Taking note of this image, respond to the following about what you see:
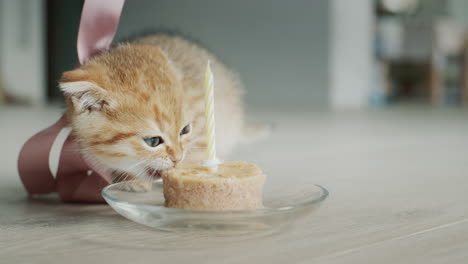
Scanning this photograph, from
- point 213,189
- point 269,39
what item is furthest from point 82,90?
point 269,39

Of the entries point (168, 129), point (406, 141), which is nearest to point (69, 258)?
point (168, 129)

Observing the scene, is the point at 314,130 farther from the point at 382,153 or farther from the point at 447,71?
the point at 447,71

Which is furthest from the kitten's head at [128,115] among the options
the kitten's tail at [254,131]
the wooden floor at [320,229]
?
the kitten's tail at [254,131]

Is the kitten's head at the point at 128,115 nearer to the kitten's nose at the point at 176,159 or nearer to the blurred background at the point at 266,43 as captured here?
the kitten's nose at the point at 176,159

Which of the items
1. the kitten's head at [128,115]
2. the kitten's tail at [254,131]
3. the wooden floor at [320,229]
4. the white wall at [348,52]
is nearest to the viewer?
the wooden floor at [320,229]

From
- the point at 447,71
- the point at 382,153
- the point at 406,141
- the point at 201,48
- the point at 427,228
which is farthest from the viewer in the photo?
the point at 447,71

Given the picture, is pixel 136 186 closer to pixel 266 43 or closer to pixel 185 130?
pixel 185 130

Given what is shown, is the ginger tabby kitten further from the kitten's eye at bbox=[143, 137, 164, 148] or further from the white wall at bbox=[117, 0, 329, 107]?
the white wall at bbox=[117, 0, 329, 107]
